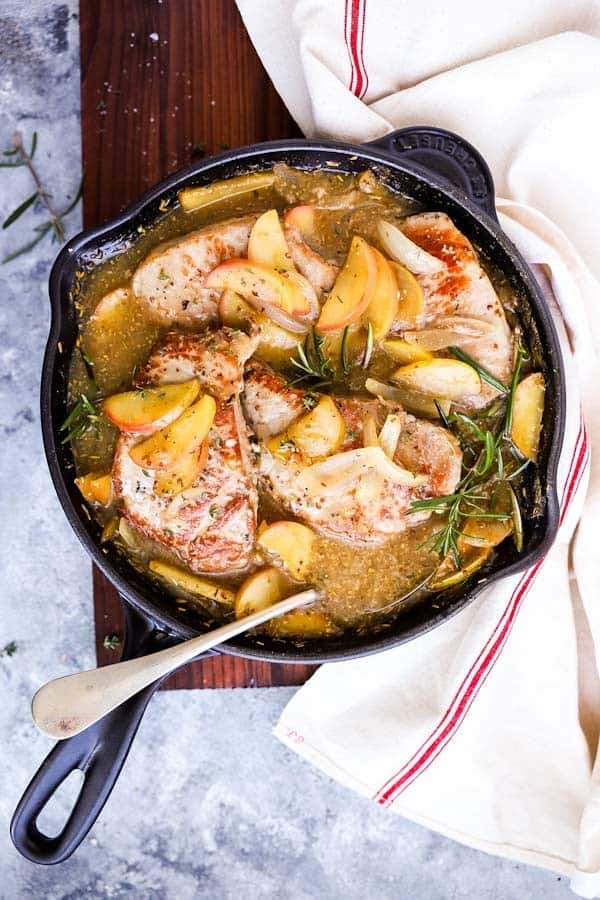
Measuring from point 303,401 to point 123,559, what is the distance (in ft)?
2.12

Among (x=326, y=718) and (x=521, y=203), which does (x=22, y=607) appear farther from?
(x=521, y=203)

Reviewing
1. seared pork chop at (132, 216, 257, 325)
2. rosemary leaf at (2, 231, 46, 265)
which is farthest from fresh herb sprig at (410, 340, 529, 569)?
rosemary leaf at (2, 231, 46, 265)

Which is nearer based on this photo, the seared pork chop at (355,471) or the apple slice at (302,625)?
the seared pork chop at (355,471)

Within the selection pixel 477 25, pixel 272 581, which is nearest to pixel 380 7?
pixel 477 25

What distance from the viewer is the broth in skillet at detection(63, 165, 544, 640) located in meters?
2.23

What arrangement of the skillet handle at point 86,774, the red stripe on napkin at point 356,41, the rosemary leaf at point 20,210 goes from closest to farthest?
the skillet handle at point 86,774 < the red stripe on napkin at point 356,41 < the rosemary leaf at point 20,210

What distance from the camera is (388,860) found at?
9.71 ft

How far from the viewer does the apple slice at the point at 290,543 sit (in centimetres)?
231

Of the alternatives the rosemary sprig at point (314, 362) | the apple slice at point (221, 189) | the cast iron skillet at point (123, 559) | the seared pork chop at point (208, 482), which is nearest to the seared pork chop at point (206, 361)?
the seared pork chop at point (208, 482)

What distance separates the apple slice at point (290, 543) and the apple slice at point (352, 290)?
52 centimetres

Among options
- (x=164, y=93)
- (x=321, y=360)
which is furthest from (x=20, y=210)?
(x=321, y=360)

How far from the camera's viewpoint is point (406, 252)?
2.24 m

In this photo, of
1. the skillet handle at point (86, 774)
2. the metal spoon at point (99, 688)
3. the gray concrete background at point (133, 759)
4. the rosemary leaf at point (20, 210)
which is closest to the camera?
the metal spoon at point (99, 688)

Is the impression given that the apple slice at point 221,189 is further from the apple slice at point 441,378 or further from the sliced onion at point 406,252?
the apple slice at point 441,378
